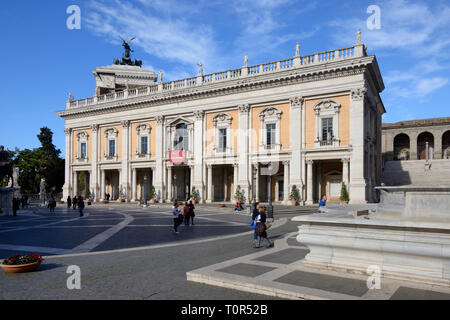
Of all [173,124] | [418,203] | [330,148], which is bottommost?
[418,203]

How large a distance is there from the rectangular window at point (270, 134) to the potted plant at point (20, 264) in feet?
85.7

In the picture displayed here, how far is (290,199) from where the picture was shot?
98.5ft

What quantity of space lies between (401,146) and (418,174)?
22050 millimetres

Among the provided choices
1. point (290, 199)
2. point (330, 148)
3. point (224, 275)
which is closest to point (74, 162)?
point (290, 199)

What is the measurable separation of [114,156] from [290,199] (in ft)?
79.9

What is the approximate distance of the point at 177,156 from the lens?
3719 centimetres

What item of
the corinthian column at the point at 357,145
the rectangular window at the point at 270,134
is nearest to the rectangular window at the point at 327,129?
the corinthian column at the point at 357,145

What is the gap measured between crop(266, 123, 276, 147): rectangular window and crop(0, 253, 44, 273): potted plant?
26121mm

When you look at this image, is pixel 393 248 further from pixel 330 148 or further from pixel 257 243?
pixel 330 148

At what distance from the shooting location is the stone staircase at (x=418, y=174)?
32.9 metres

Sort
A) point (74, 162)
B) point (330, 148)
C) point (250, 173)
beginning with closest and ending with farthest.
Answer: point (330, 148)
point (250, 173)
point (74, 162)

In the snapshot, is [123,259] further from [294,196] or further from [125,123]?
[125,123]

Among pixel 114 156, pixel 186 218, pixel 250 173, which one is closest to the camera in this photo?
pixel 186 218

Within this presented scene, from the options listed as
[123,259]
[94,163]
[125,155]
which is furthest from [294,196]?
[94,163]
